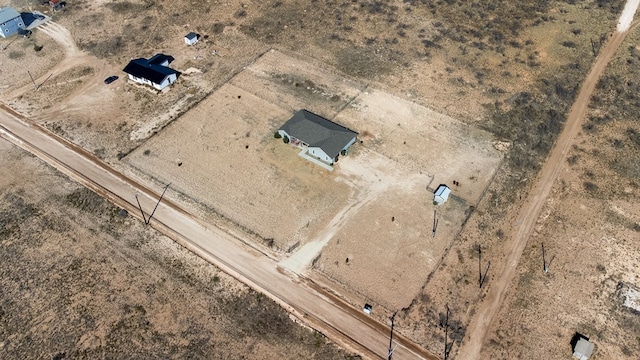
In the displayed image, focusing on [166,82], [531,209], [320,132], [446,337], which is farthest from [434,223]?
[166,82]

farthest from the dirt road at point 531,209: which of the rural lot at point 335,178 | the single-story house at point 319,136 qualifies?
the single-story house at point 319,136

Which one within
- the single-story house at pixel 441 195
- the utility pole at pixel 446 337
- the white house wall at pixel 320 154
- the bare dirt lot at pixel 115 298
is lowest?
the utility pole at pixel 446 337

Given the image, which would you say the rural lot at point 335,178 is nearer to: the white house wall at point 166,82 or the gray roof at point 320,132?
the white house wall at point 166,82

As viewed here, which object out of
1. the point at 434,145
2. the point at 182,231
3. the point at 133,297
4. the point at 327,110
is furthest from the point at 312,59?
the point at 133,297

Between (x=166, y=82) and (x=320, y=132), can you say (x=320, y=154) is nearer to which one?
(x=320, y=132)

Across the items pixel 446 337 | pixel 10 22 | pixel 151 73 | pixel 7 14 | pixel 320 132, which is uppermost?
pixel 7 14

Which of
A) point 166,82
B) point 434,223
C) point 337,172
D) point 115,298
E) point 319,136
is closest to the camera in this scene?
point 115,298

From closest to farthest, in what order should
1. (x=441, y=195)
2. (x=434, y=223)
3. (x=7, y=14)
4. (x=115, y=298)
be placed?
(x=115, y=298)
(x=434, y=223)
(x=441, y=195)
(x=7, y=14)
